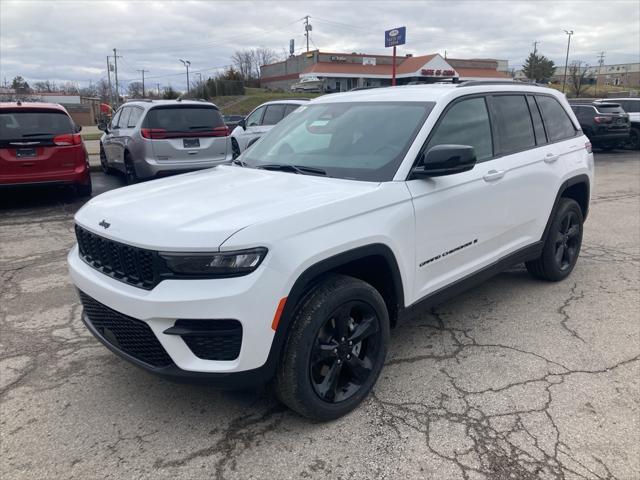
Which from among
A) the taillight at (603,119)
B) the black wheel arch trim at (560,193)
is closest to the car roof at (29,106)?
the black wheel arch trim at (560,193)

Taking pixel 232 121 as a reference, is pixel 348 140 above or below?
above

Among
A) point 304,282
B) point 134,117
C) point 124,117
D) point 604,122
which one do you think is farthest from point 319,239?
point 604,122

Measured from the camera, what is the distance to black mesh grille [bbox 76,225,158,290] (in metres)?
2.58

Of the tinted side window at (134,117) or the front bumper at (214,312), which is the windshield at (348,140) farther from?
the tinted side window at (134,117)

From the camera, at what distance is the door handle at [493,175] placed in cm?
383

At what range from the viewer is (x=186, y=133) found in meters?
9.47

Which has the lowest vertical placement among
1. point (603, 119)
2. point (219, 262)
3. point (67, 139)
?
point (219, 262)

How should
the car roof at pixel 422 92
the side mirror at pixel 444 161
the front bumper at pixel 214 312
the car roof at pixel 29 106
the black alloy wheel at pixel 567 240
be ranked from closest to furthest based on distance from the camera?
the front bumper at pixel 214 312, the side mirror at pixel 444 161, the car roof at pixel 422 92, the black alloy wheel at pixel 567 240, the car roof at pixel 29 106

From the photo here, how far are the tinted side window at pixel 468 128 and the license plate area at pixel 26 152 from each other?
23.0 feet

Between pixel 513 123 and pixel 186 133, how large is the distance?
21.6 feet

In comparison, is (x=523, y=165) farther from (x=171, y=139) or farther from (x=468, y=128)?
(x=171, y=139)

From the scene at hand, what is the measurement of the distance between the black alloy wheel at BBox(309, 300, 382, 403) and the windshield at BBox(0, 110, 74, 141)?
7.26 metres

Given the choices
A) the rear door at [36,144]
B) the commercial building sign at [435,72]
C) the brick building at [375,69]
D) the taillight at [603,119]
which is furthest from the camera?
the brick building at [375,69]

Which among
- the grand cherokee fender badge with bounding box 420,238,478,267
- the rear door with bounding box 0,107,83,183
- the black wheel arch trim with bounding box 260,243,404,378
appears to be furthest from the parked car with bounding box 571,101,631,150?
the black wheel arch trim with bounding box 260,243,404,378
